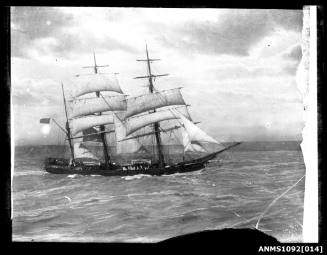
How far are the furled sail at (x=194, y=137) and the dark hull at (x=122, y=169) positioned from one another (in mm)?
59

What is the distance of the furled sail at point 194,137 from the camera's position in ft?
5.89

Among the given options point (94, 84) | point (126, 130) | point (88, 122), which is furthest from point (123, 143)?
point (94, 84)

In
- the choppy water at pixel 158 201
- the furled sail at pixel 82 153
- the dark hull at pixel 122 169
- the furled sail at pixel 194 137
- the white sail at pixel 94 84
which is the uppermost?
the white sail at pixel 94 84

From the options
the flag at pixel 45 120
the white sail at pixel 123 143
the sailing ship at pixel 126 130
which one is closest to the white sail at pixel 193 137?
the sailing ship at pixel 126 130

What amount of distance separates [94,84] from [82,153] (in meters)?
0.33

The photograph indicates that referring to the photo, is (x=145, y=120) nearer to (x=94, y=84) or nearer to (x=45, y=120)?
(x=94, y=84)

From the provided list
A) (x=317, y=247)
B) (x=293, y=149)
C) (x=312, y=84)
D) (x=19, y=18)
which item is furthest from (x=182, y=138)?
(x=19, y=18)

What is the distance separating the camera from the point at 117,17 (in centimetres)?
172

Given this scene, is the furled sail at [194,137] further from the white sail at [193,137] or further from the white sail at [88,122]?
the white sail at [88,122]

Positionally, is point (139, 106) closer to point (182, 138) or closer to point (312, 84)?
point (182, 138)

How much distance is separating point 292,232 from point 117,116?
0.96m

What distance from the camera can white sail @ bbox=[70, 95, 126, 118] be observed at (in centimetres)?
180

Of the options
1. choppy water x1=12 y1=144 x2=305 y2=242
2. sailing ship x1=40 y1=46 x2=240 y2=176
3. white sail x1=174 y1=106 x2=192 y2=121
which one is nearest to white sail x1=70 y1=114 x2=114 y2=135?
sailing ship x1=40 y1=46 x2=240 y2=176

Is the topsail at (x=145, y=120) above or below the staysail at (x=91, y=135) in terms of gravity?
above
